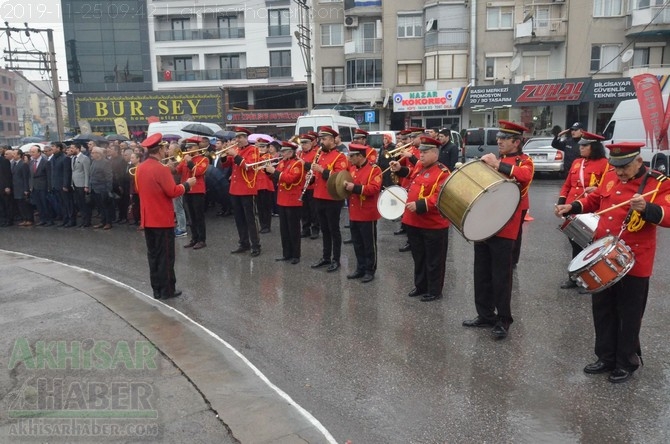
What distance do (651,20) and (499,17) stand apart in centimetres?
880

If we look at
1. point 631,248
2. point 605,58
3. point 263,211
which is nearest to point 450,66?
point 605,58

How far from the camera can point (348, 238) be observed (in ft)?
34.8

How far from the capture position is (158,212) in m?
6.73

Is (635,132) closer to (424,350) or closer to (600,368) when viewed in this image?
(600,368)

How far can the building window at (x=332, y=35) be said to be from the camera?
1539 inches

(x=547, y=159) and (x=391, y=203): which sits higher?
(x=391, y=203)

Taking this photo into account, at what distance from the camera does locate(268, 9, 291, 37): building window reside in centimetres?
4628

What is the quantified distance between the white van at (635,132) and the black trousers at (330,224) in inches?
436

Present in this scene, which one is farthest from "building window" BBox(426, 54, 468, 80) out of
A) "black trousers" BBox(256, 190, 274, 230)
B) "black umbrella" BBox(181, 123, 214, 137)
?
"black trousers" BBox(256, 190, 274, 230)

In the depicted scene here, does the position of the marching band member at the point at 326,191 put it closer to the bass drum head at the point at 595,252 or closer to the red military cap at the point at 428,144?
the red military cap at the point at 428,144

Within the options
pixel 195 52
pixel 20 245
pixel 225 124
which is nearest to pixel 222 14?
pixel 195 52

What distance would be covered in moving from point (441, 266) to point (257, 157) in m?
4.17

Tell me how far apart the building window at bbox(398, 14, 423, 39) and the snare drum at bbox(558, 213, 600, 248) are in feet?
112

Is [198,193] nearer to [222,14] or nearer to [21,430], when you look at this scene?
[21,430]
